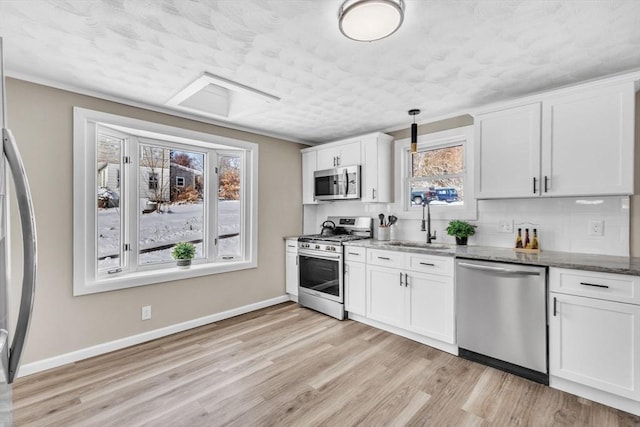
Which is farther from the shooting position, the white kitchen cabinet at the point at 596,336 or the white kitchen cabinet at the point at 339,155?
the white kitchen cabinet at the point at 339,155

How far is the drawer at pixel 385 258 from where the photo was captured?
9.95 ft

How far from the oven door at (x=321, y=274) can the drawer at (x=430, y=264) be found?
2.90 ft

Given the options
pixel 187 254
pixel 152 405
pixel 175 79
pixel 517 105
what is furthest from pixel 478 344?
pixel 175 79

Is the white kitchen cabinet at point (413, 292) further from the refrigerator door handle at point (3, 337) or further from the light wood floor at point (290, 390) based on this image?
the refrigerator door handle at point (3, 337)

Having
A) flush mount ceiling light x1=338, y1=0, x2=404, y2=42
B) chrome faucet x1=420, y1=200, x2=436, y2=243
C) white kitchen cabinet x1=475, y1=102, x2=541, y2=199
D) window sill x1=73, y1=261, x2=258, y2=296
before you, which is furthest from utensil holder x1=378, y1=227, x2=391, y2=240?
flush mount ceiling light x1=338, y1=0, x2=404, y2=42

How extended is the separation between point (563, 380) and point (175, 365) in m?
2.92

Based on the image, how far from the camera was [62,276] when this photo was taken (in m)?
2.53

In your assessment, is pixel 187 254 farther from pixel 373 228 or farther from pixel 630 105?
pixel 630 105

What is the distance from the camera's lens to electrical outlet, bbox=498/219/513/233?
290cm

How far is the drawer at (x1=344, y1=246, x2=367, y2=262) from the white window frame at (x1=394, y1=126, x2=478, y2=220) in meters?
0.75

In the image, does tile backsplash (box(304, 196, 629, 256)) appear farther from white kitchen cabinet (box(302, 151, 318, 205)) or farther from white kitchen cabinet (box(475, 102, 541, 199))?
white kitchen cabinet (box(302, 151, 318, 205))

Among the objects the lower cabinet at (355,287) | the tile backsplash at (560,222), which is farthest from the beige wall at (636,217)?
the lower cabinet at (355,287)

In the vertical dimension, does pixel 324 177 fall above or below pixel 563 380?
above

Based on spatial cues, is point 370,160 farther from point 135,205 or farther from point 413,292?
point 135,205
